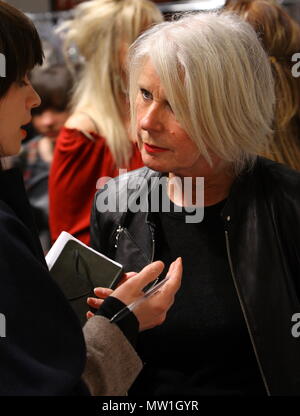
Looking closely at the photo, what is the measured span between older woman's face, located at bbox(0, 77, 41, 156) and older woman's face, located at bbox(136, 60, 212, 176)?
1.48 ft

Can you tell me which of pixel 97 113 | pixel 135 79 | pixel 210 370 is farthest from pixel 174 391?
pixel 97 113

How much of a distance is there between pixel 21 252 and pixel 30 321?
114 millimetres

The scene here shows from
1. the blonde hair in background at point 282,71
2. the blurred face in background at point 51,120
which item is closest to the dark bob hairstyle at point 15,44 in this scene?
the blonde hair in background at point 282,71

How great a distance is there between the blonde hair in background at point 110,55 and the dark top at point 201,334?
1.03m

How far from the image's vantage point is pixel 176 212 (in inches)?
75.6

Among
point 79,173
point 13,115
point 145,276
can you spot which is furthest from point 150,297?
point 79,173

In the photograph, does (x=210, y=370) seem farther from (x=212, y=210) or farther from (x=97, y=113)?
(x=97, y=113)

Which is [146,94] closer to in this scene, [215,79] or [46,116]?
[215,79]

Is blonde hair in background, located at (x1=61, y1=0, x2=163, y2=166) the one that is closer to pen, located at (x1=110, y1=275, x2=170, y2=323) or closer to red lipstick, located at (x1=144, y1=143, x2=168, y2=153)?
red lipstick, located at (x1=144, y1=143, x2=168, y2=153)

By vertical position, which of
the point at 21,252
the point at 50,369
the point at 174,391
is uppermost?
the point at 21,252

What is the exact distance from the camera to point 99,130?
2.88 m

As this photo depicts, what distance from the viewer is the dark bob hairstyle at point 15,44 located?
4.23 ft

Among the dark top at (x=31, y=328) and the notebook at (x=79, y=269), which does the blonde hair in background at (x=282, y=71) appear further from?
the dark top at (x=31, y=328)

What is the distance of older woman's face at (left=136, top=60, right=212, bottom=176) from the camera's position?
5.78ft
